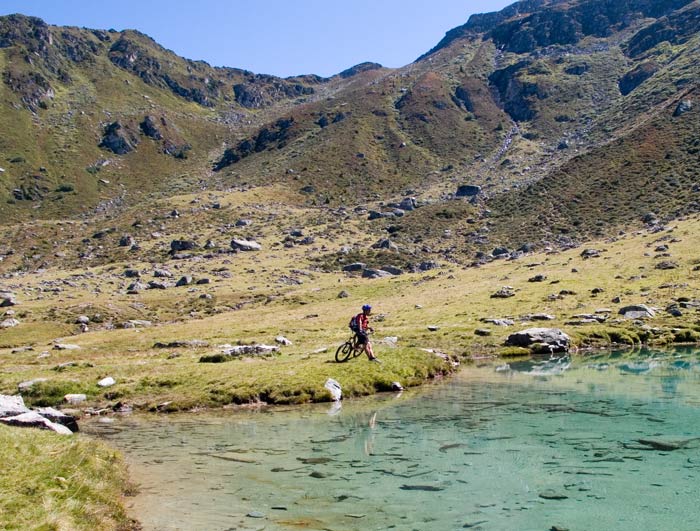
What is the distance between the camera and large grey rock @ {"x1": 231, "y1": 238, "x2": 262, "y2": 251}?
435 ft

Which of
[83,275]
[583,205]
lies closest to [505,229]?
[583,205]

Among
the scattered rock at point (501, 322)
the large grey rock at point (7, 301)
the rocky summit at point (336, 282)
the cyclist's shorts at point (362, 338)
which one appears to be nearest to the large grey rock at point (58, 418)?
the rocky summit at point (336, 282)

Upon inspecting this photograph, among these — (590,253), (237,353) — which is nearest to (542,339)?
(237,353)

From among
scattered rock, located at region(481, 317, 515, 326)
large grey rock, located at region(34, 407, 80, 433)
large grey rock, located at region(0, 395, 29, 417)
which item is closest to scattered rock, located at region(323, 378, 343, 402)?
large grey rock, located at region(34, 407, 80, 433)

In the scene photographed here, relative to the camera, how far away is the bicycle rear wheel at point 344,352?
113 ft

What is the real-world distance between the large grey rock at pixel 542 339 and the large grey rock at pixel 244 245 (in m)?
94.2

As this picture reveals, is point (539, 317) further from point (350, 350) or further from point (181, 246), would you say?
point (181, 246)

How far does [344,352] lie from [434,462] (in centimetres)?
1822

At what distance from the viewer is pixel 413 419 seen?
22.8 m

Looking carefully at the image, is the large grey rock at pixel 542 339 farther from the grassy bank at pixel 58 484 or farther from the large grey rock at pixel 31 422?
the grassy bank at pixel 58 484

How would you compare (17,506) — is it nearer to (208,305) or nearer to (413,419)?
(413,419)

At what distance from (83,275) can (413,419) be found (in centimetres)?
10305

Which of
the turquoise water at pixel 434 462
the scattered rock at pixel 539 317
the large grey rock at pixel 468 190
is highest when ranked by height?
the large grey rock at pixel 468 190

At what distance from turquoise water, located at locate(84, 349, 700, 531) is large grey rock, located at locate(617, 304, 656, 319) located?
24826mm
